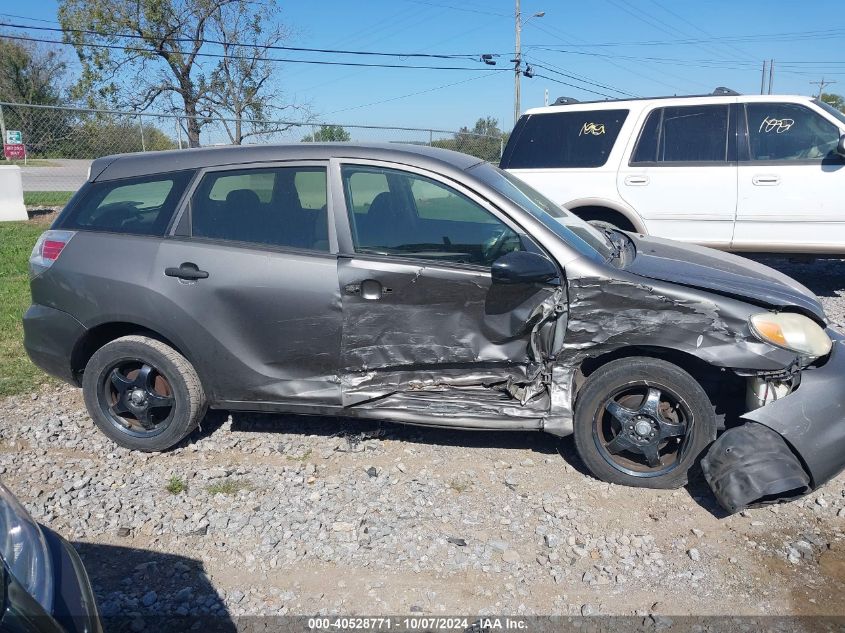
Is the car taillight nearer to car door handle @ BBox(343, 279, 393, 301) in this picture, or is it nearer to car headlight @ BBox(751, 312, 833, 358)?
car door handle @ BBox(343, 279, 393, 301)

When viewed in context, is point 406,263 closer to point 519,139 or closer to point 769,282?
point 769,282

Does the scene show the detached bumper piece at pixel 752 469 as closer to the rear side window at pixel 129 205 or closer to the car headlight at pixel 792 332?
the car headlight at pixel 792 332

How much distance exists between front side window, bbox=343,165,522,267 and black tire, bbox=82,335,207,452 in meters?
1.39

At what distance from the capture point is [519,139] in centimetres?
823

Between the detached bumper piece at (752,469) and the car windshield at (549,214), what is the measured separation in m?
1.21

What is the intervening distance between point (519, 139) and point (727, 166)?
7.51ft

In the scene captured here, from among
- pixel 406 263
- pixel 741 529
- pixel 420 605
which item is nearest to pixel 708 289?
pixel 741 529

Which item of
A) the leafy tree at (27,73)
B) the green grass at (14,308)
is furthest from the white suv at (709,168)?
the leafy tree at (27,73)

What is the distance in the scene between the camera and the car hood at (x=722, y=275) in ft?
12.2

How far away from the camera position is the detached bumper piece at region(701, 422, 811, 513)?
11.4 feet

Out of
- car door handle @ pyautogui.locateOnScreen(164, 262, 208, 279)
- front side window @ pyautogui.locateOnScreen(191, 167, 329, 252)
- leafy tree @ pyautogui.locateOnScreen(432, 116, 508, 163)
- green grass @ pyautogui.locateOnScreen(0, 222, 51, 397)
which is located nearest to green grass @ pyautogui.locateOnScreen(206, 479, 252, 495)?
car door handle @ pyautogui.locateOnScreen(164, 262, 208, 279)

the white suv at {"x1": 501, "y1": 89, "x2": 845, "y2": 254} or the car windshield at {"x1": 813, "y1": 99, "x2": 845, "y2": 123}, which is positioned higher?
the car windshield at {"x1": 813, "y1": 99, "x2": 845, "y2": 123}

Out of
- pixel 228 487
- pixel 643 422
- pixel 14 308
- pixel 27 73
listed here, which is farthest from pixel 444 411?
pixel 27 73

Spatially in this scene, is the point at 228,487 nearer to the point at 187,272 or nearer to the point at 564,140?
the point at 187,272
